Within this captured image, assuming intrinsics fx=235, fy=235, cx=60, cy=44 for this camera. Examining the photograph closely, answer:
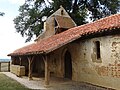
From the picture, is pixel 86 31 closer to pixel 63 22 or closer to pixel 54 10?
pixel 63 22

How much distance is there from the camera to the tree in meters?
34.9

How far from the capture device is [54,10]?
34531mm

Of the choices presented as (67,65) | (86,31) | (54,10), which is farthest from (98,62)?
(54,10)

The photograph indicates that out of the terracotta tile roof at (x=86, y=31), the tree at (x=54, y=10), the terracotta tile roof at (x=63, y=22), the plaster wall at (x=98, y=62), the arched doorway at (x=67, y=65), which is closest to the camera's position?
the plaster wall at (x=98, y=62)

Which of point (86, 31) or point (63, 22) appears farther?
point (63, 22)

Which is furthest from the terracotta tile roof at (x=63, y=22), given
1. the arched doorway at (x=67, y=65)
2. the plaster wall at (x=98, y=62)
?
the plaster wall at (x=98, y=62)

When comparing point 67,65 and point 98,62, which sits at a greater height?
point 98,62

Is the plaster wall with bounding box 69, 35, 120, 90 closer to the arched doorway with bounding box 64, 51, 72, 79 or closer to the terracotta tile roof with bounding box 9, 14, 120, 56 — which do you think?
the terracotta tile roof with bounding box 9, 14, 120, 56

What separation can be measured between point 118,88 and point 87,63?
3.52 m

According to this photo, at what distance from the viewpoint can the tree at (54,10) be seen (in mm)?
34906

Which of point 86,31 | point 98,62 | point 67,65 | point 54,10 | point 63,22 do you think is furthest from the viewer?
point 54,10

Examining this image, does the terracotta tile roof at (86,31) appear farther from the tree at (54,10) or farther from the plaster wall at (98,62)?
the tree at (54,10)

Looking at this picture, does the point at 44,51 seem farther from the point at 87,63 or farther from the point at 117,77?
the point at 117,77

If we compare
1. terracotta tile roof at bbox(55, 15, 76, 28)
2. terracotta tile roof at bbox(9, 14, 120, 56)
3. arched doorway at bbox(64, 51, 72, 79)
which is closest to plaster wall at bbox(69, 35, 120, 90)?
terracotta tile roof at bbox(9, 14, 120, 56)
